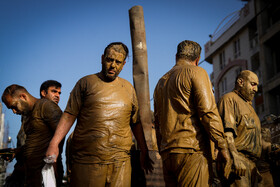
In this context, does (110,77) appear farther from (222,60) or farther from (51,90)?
(222,60)

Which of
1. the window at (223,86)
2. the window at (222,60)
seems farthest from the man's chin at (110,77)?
the window at (222,60)

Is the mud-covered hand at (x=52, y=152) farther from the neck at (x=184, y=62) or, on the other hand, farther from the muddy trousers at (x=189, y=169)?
the neck at (x=184, y=62)

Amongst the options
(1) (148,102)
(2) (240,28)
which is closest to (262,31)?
(2) (240,28)

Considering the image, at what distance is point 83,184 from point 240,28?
32151 millimetres

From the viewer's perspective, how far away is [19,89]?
5727 mm

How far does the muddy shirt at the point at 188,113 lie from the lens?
3.94 meters

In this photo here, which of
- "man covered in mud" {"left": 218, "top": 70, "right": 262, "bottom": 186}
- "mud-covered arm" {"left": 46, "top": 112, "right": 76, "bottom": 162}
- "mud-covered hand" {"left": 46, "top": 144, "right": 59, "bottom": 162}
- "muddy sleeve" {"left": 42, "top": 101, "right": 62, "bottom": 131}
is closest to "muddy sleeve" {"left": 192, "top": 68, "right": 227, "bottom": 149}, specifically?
"man covered in mud" {"left": 218, "top": 70, "right": 262, "bottom": 186}

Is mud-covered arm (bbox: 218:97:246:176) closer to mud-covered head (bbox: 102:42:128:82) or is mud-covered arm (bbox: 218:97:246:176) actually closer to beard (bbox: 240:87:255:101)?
beard (bbox: 240:87:255:101)

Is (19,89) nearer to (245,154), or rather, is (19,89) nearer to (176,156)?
(176,156)

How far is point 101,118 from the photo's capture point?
13.9 feet

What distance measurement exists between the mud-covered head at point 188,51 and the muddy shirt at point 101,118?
786mm

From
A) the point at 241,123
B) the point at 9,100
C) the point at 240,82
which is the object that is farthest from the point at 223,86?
the point at 9,100

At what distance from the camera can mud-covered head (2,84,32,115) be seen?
18.5 feet

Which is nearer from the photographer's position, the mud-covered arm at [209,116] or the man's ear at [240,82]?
the mud-covered arm at [209,116]
